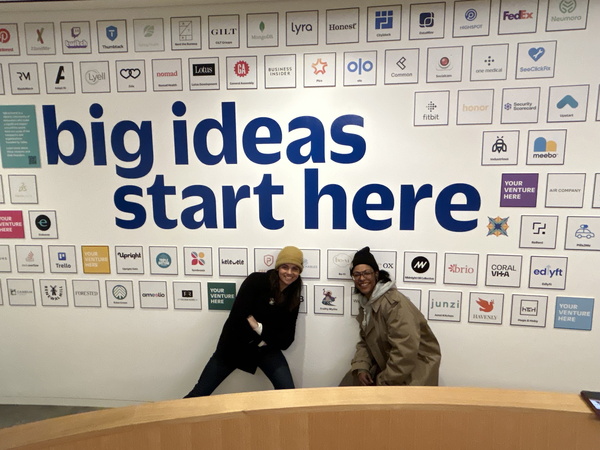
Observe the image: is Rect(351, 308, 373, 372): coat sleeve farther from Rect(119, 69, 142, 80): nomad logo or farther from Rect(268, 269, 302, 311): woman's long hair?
Rect(119, 69, 142, 80): nomad logo

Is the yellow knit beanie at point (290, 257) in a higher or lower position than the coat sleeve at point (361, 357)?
higher

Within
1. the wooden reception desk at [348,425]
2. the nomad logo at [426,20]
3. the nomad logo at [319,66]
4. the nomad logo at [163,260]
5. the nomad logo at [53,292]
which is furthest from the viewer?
the nomad logo at [53,292]

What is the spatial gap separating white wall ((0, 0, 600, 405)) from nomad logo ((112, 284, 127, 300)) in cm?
8

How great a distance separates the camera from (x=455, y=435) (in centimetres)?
113

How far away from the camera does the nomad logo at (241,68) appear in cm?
260

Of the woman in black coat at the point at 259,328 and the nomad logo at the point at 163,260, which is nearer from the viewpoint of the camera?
the woman in black coat at the point at 259,328

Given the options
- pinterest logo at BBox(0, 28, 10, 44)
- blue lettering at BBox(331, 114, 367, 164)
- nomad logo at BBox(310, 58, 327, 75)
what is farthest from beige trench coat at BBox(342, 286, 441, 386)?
pinterest logo at BBox(0, 28, 10, 44)

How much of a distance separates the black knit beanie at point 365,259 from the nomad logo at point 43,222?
2.37 m

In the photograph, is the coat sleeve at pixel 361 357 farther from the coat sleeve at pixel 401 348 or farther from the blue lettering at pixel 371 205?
the blue lettering at pixel 371 205

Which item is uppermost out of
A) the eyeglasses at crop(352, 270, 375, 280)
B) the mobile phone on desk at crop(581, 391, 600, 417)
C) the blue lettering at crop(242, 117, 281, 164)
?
the blue lettering at crop(242, 117, 281, 164)

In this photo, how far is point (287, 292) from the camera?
2697mm

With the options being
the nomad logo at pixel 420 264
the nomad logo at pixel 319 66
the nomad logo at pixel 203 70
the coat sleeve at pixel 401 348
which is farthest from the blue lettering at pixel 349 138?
the coat sleeve at pixel 401 348

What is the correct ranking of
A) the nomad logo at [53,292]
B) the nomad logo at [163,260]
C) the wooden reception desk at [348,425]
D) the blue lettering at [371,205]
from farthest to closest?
the nomad logo at [53,292]
the nomad logo at [163,260]
the blue lettering at [371,205]
the wooden reception desk at [348,425]

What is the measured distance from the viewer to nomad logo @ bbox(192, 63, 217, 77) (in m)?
2.62
